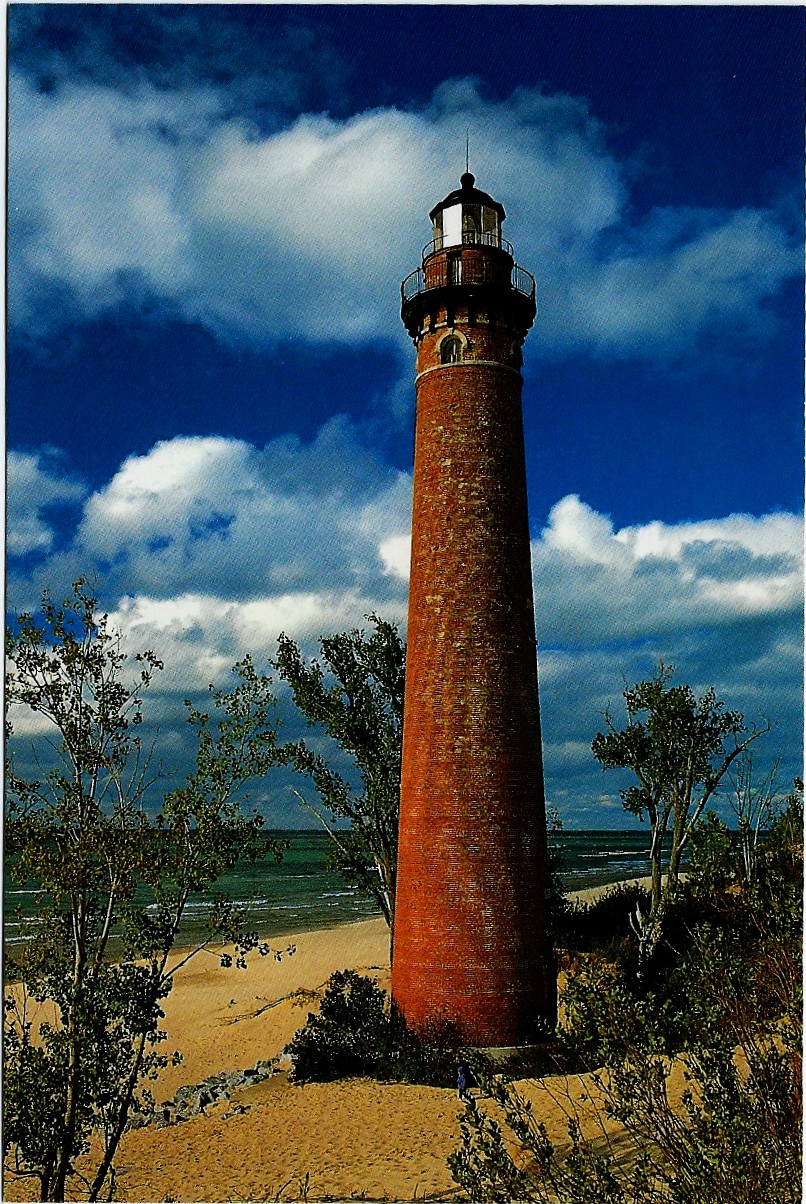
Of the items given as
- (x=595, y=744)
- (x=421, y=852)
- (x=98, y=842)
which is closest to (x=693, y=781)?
(x=595, y=744)

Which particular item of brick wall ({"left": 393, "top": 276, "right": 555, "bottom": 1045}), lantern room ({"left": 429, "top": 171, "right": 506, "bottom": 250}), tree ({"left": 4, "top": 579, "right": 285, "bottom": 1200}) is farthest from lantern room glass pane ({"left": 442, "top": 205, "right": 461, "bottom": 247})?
tree ({"left": 4, "top": 579, "right": 285, "bottom": 1200})

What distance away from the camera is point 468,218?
17.7m

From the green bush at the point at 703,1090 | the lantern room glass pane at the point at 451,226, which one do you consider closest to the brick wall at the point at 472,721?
the lantern room glass pane at the point at 451,226

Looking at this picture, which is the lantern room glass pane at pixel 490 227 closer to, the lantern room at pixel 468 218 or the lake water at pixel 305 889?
the lantern room at pixel 468 218

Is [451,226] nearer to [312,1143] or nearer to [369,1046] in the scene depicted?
[369,1046]

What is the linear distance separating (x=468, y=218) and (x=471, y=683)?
8.39 metres

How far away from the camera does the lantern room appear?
17672 mm

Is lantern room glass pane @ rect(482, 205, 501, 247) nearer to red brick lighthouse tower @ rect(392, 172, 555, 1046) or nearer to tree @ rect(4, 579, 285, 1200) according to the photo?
red brick lighthouse tower @ rect(392, 172, 555, 1046)

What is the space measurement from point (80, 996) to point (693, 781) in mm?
16779

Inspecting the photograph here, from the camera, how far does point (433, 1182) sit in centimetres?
1202

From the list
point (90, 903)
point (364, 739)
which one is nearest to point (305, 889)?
point (364, 739)

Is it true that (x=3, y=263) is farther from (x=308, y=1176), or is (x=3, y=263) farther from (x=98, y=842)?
(x=308, y=1176)

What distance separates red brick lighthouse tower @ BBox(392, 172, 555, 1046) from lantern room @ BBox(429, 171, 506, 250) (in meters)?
0.04

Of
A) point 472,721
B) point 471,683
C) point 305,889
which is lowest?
point 305,889
